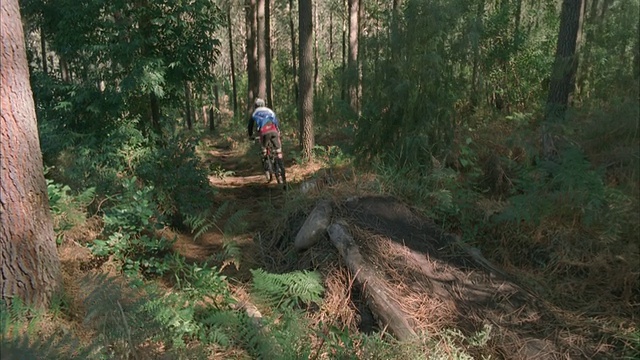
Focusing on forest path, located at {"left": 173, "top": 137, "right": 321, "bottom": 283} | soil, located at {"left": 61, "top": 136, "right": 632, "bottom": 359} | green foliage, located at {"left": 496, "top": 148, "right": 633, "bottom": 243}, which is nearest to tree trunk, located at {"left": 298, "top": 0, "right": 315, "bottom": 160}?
forest path, located at {"left": 173, "top": 137, "right": 321, "bottom": 283}

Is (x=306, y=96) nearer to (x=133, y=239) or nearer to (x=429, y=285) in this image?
(x=133, y=239)

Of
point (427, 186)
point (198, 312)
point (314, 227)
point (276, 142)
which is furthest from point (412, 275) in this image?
point (276, 142)

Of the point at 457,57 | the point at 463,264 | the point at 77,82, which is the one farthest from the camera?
the point at 77,82

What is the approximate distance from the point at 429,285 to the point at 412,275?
0.21 m

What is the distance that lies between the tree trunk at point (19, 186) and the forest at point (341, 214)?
0.02 metres

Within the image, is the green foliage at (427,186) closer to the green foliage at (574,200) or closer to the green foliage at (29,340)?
the green foliage at (574,200)

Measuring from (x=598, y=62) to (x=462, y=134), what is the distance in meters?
2.24

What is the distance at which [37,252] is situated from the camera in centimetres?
416

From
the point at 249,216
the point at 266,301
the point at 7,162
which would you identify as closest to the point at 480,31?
the point at 249,216

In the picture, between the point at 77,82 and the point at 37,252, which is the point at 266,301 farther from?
the point at 77,82

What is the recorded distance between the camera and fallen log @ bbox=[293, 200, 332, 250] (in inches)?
A: 207

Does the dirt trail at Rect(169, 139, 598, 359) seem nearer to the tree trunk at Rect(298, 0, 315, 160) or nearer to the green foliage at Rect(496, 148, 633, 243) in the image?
the green foliage at Rect(496, 148, 633, 243)

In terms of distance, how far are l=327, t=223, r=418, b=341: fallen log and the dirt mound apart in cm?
2

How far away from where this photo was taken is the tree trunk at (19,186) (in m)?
3.94
